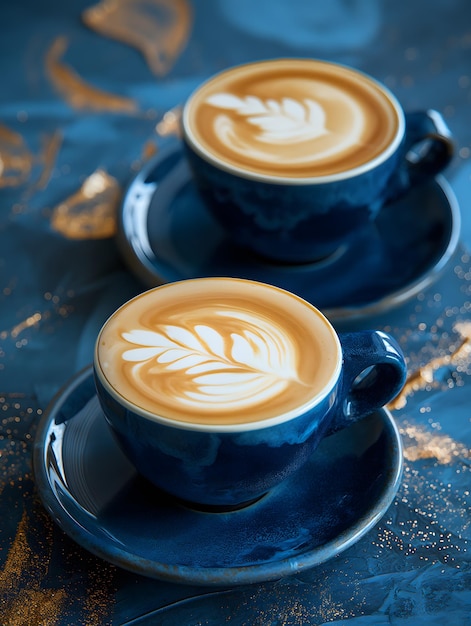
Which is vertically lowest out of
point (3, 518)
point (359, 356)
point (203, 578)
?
point (3, 518)

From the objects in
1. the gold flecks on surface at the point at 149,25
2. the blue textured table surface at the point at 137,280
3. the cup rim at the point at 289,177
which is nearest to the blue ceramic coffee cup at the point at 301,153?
the cup rim at the point at 289,177

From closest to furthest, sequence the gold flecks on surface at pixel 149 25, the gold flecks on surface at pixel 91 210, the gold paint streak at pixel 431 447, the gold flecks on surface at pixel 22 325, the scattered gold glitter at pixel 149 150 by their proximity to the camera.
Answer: the gold paint streak at pixel 431 447, the gold flecks on surface at pixel 22 325, the gold flecks on surface at pixel 91 210, the scattered gold glitter at pixel 149 150, the gold flecks on surface at pixel 149 25

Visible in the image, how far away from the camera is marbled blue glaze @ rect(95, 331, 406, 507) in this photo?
0.60 meters

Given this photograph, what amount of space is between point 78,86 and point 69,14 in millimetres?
188

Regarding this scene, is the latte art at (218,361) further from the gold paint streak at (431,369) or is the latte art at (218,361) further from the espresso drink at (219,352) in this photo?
the gold paint streak at (431,369)

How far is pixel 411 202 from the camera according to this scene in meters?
1.00

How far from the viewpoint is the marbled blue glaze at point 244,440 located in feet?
1.97

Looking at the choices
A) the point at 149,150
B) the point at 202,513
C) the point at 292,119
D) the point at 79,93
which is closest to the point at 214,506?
the point at 202,513

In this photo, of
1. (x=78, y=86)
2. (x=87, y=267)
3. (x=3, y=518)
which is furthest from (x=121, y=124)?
(x=3, y=518)

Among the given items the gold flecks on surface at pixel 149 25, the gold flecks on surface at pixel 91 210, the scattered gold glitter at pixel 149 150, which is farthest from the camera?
the gold flecks on surface at pixel 149 25

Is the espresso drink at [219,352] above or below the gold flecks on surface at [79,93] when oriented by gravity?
above

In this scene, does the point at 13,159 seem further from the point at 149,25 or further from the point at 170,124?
the point at 149,25

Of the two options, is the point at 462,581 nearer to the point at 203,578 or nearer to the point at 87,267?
the point at 203,578

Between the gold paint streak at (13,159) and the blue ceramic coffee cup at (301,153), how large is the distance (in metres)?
0.26
